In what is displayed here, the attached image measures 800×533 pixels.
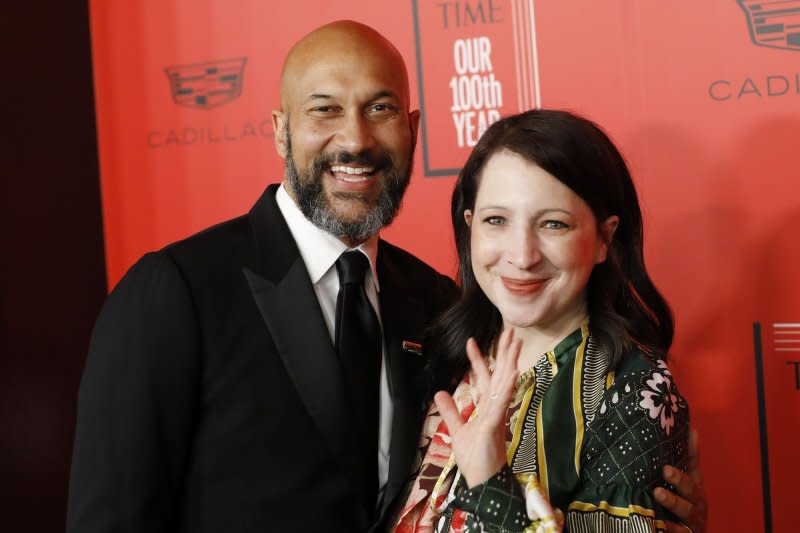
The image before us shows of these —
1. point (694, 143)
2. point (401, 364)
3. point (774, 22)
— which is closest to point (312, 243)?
point (401, 364)

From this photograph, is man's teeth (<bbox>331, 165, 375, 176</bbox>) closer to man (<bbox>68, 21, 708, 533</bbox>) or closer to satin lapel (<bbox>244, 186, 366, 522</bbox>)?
man (<bbox>68, 21, 708, 533</bbox>)

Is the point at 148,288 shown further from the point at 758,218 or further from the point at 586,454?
the point at 758,218

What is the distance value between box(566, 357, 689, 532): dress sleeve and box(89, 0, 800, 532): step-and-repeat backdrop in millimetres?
787

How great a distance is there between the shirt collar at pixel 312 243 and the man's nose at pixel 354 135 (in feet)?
0.50

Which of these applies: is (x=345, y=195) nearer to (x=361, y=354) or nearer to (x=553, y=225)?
(x=361, y=354)

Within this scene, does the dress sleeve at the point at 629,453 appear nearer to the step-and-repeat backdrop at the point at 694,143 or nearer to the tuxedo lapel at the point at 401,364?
the tuxedo lapel at the point at 401,364

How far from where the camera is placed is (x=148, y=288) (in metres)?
1.74

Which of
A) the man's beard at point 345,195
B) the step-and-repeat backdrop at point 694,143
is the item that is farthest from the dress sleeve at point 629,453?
the step-and-repeat backdrop at point 694,143

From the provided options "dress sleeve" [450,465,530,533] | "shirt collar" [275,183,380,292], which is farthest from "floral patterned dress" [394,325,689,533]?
"shirt collar" [275,183,380,292]

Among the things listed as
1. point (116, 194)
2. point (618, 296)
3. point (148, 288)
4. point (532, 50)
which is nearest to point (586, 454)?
point (618, 296)

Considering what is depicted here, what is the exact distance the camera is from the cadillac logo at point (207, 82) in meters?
2.93

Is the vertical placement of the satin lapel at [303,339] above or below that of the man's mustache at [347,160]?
below

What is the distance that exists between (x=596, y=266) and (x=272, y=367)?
0.60 meters

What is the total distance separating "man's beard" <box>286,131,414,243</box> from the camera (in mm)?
1889
